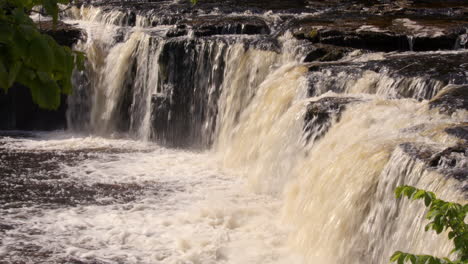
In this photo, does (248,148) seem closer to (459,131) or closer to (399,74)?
(399,74)

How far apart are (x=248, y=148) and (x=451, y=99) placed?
11.5 ft

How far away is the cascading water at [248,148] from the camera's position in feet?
24.6

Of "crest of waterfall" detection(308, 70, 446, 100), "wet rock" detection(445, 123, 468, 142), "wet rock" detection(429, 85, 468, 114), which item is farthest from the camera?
"crest of waterfall" detection(308, 70, 446, 100)

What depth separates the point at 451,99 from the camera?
924cm

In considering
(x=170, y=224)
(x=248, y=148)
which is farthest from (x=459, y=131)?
(x=248, y=148)

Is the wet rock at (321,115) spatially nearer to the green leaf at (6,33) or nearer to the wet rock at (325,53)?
the wet rock at (325,53)

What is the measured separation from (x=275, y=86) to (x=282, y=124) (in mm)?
1306

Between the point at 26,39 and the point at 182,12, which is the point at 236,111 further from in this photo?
the point at 26,39

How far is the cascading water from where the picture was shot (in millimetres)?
7492

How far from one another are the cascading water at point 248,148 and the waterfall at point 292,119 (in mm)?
20

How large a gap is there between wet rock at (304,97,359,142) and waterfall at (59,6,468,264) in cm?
1

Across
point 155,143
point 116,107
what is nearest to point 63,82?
point 155,143

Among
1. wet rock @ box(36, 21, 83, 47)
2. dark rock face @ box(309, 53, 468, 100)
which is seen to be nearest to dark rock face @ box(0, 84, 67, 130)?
wet rock @ box(36, 21, 83, 47)

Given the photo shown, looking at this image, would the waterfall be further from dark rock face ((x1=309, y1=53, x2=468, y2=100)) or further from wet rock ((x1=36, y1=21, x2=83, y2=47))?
wet rock ((x1=36, y1=21, x2=83, y2=47))
